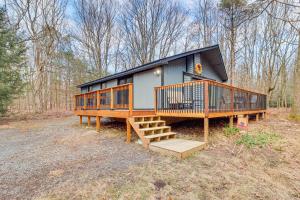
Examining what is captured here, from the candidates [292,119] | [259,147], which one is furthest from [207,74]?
[259,147]

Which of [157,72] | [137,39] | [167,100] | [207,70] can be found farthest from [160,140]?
[137,39]

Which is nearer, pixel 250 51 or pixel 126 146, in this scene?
pixel 126 146

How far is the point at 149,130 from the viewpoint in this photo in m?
5.37

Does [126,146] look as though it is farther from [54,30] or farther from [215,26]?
[215,26]

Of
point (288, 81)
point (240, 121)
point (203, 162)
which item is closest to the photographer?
point (203, 162)

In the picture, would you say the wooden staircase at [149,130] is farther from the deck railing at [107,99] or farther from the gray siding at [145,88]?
the gray siding at [145,88]

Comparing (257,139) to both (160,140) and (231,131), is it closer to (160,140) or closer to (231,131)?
(231,131)

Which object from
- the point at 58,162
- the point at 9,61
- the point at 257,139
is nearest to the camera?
the point at 58,162

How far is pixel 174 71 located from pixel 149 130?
3986mm

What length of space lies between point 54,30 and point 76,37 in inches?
131

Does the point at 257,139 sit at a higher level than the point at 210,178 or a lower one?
higher

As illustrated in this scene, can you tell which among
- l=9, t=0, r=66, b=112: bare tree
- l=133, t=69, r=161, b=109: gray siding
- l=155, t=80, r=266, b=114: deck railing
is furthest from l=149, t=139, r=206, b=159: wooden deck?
l=9, t=0, r=66, b=112: bare tree

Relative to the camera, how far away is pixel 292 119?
7.79 m

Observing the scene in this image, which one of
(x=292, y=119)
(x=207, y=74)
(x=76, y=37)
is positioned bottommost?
(x=292, y=119)
